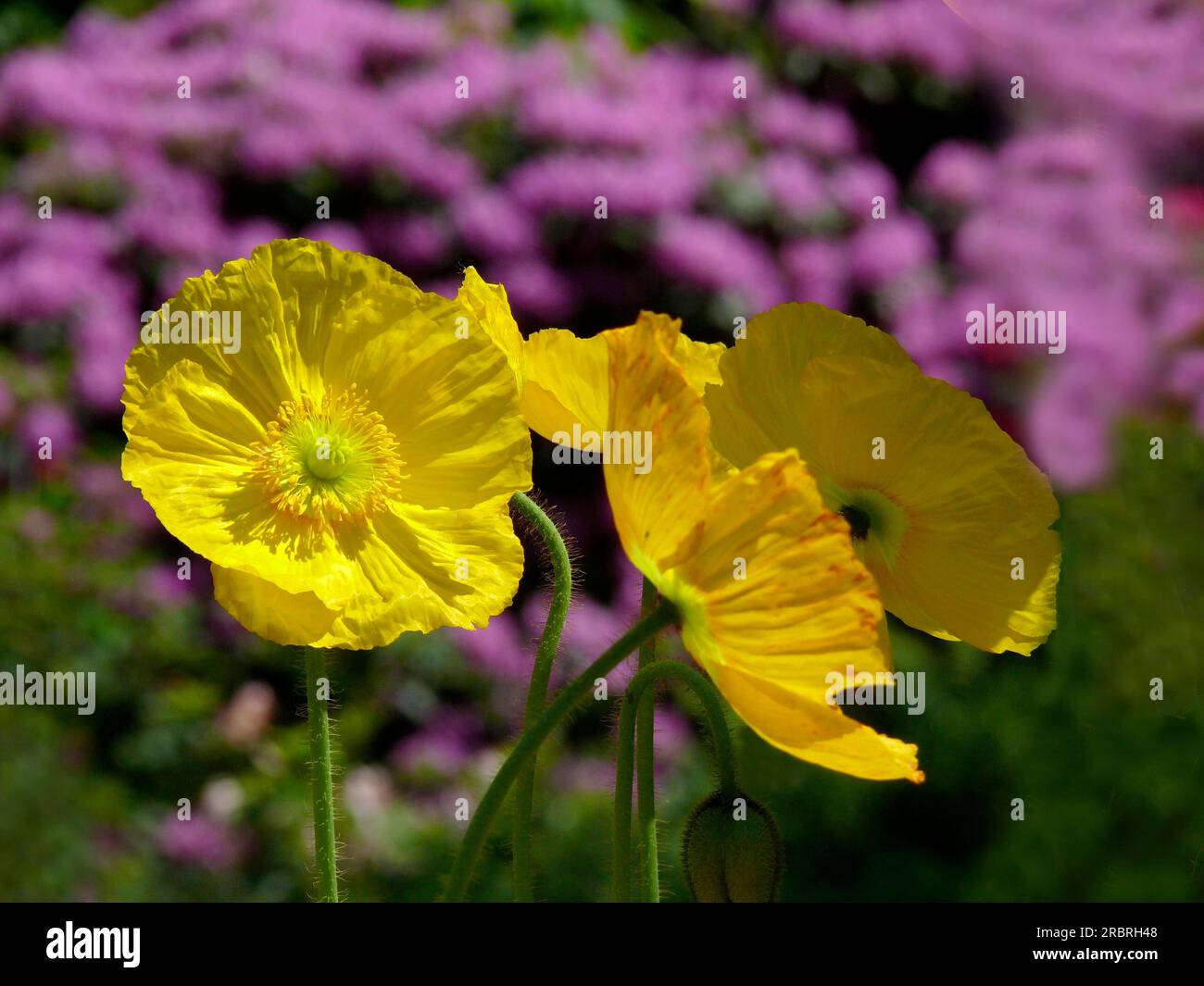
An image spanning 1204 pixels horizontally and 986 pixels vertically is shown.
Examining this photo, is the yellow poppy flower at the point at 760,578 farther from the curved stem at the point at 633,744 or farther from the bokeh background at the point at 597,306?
the bokeh background at the point at 597,306

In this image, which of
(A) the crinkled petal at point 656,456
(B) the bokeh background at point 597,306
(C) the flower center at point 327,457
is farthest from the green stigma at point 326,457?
(B) the bokeh background at point 597,306

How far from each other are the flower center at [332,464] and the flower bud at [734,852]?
0.17m

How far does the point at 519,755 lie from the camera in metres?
0.41

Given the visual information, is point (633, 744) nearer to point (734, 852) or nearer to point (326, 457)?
point (734, 852)

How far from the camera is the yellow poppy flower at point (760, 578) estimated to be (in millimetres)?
420

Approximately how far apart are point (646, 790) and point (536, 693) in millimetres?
50

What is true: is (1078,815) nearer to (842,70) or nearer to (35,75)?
(842,70)

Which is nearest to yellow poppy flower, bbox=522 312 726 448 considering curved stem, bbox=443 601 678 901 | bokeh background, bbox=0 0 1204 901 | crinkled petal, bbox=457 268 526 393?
crinkled petal, bbox=457 268 526 393

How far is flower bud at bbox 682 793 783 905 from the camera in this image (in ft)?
1.60

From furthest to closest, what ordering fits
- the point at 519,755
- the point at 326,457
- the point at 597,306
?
the point at 597,306
the point at 326,457
the point at 519,755

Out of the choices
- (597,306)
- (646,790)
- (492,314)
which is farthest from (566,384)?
(597,306)

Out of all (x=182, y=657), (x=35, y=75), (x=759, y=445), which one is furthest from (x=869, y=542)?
(x=35, y=75)

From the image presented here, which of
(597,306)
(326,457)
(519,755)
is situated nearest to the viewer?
(519,755)
